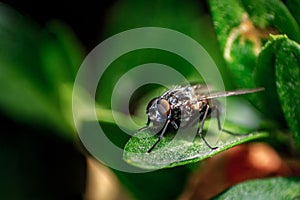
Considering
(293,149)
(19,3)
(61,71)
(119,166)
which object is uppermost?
(19,3)

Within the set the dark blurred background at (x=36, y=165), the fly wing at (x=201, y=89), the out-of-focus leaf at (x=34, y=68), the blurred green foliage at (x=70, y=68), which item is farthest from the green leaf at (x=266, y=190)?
the dark blurred background at (x=36, y=165)

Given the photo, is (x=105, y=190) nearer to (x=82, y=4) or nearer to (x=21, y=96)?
(x=21, y=96)

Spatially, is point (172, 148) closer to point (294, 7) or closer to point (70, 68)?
point (294, 7)

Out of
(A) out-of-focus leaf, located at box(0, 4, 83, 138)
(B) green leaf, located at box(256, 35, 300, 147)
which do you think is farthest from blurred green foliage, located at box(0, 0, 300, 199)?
(B) green leaf, located at box(256, 35, 300, 147)

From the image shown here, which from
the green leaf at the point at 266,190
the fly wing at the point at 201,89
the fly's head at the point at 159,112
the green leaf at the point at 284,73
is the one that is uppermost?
the green leaf at the point at 284,73

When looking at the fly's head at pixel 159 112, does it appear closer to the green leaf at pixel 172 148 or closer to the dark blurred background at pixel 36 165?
the green leaf at pixel 172 148

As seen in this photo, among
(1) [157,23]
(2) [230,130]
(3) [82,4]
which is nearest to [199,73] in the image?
(1) [157,23]
